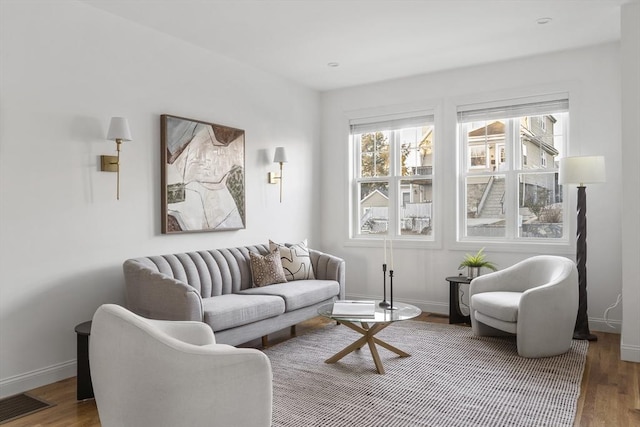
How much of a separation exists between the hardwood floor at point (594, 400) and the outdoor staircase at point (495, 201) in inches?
68.9

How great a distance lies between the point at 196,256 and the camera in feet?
13.9

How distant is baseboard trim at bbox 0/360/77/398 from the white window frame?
11.5 ft

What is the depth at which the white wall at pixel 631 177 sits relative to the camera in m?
3.69

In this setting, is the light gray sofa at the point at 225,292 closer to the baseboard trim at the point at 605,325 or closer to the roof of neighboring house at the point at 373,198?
the roof of neighboring house at the point at 373,198

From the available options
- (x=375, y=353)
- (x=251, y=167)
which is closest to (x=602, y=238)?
(x=375, y=353)

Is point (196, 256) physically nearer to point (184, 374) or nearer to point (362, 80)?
point (184, 374)

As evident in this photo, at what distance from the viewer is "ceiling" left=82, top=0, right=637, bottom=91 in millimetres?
3729

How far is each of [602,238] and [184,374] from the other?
4170mm

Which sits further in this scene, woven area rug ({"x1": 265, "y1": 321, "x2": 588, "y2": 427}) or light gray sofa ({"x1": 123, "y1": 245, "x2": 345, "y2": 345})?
light gray sofa ({"x1": 123, "y1": 245, "x2": 345, "y2": 345})

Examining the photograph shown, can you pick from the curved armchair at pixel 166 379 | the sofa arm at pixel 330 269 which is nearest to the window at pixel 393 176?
the sofa arm at pixel 330 269

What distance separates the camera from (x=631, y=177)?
12.1 ft

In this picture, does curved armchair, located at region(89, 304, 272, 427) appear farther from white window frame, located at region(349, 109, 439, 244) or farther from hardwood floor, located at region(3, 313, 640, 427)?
white window frame, located at region(349, 109, 439, 244)

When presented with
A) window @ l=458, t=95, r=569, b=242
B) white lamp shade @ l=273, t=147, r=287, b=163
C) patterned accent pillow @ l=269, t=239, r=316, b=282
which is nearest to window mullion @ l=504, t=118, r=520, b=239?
window @ l=458, t=95, r=569, b=242

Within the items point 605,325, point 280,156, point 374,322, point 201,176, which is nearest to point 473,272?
point 605,325
